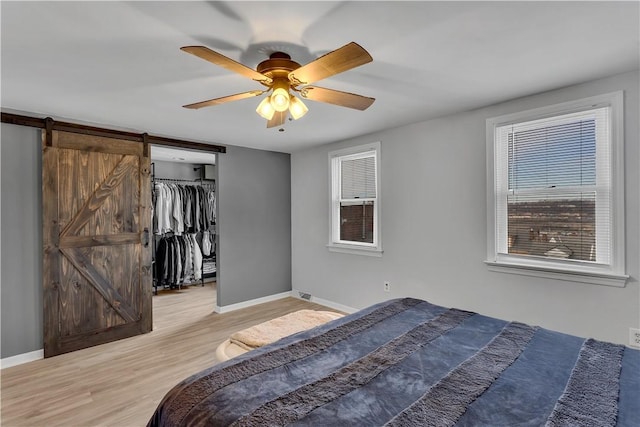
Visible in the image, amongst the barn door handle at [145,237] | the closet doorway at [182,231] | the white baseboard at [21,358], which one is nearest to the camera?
the white baseboard at [21,358]

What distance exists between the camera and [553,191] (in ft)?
8.69

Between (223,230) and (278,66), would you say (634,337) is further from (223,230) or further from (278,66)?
(223,230)

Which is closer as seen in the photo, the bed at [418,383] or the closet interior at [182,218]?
the bed at [418,383]

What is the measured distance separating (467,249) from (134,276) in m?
3.66

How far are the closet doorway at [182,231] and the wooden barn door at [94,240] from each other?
1367 millimetres

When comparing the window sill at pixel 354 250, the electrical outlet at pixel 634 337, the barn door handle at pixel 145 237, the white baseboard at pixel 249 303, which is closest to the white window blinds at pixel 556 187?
the electrical outlet at pixel 634 337

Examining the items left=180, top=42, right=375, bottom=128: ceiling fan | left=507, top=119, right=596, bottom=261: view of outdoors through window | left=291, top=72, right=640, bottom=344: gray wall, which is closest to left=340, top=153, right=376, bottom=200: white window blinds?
left=291, top=72, right=640, bottom=344: gray wall

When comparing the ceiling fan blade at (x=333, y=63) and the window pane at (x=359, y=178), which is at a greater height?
the ceiling fan blade at (x=333, y=63)

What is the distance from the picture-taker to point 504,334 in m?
1.84

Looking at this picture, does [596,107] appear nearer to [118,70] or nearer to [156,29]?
[156,29]

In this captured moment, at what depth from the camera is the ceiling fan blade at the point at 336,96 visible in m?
1.96

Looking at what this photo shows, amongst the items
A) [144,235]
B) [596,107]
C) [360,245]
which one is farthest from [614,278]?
[144,235]

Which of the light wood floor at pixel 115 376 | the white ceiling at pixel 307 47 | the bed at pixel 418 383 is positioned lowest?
the light wood floor at pixel 115 376

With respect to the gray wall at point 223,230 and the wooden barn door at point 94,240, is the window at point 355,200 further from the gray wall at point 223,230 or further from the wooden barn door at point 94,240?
the wooden barn door at point 94,240
